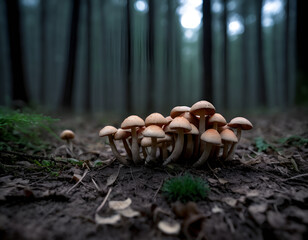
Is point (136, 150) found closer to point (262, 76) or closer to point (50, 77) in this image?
point (262, 76)

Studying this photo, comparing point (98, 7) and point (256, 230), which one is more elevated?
point (98, 7)

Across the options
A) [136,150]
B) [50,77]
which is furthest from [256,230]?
[50,77]

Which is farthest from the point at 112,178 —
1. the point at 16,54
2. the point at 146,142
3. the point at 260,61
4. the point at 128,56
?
the point at 260,61

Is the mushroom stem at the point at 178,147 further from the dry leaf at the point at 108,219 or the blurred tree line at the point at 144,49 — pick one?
the blurred tree line at the point at 144,49

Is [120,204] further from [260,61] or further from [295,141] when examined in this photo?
[260,61]

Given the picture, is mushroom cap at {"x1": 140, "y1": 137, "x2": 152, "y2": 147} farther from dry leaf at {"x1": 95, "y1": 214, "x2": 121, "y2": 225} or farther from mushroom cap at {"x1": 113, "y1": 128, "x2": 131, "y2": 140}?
dry leaf at {"x1": 95, "y1": 214, "x2": 121, "y2": 225}

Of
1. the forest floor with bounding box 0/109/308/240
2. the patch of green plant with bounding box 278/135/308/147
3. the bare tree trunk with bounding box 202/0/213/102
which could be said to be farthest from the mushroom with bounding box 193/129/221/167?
the bare tree trunk with bounding box 202/0/213/102
